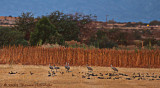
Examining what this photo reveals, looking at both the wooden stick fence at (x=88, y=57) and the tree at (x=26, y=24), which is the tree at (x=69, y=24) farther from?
the wooden stick fence at (x=88, y=57)

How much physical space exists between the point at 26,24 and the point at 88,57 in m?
23.2

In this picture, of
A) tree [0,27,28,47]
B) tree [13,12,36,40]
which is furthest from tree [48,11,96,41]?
tree [0,27,28,47]

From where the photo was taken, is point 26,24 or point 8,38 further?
point 26,24

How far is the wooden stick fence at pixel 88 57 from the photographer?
15.7 m

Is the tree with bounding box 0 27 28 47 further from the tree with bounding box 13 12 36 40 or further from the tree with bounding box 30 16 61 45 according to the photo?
the tree with bounding box 13 12 36 40

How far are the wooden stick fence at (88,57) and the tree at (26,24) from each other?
20.4 m

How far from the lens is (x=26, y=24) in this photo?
36656 millimetres

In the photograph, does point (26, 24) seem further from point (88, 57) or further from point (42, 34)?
point (88, 57)

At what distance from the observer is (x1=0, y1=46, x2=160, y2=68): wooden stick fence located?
15.7 meters

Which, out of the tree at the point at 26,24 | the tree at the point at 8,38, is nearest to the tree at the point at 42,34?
the tree at the point at 8,38

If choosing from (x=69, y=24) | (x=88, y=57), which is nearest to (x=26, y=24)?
(x=69, y=24)

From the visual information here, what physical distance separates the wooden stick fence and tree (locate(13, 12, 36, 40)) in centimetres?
2039

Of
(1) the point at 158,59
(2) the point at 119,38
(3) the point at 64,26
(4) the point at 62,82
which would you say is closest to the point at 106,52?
(1) the point at 158,59

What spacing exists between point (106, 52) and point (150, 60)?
3.22m
